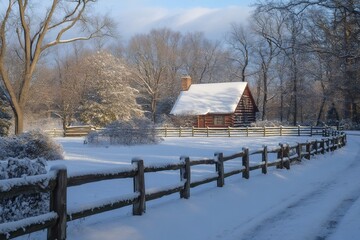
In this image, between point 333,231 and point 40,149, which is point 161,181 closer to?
point 333,231

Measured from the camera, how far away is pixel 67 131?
2044 inches

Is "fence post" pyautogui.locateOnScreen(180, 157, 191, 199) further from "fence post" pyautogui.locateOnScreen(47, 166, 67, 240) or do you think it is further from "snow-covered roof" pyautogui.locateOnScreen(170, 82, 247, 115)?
"snow-covered roof" pyautogui.locateOnScreen(170, 82, 247, 115)

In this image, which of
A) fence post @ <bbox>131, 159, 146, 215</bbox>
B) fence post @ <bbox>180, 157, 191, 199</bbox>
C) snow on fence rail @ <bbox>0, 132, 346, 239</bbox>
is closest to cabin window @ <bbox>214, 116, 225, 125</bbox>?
snow on fence rail @ <bbox>0, 132, 346, 239</bbox>

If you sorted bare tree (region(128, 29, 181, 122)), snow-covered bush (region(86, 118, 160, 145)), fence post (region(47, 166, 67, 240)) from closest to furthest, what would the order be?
fence post (region(47, 166, 67, 240)) < snow-covered bush (region(86, 118, 160, 145)) < bare tree (region(128, 29, 181, 122))

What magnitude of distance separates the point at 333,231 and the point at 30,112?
65102mm

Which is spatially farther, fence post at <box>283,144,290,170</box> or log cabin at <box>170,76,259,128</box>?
log cabin at <box>170,76,259,128</box>

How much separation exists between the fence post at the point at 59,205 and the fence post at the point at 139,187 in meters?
2.00

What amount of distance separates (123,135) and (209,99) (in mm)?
26975

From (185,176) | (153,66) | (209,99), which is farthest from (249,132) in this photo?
(185,176)

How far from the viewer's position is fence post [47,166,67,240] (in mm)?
5934

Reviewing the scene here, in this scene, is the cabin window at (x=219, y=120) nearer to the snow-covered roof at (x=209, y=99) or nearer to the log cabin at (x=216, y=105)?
the log cabin at (x=216, y=105)

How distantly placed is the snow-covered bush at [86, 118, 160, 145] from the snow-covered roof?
22.4 m

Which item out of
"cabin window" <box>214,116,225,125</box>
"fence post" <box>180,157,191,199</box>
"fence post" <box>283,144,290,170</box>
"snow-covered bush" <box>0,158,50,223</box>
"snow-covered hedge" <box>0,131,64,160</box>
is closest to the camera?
"snow-covered bush" <box>0,158,50,223</box>

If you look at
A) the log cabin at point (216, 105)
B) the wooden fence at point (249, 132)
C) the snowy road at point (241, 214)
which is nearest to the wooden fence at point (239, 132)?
the wooden fence at point (249, 132)
